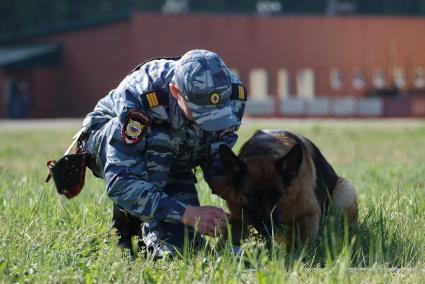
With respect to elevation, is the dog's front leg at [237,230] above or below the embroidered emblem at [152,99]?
below

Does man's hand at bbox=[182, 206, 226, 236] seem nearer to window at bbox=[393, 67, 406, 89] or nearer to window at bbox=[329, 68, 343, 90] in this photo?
window at bbox=[329, 68, 343, 90]

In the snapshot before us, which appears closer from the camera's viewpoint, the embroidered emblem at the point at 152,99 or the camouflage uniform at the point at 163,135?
the camouflage uniform at the point at 163,135

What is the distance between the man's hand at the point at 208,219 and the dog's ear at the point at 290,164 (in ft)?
1.66

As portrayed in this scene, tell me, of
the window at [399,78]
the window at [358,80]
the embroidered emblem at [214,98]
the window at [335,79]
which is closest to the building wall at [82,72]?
the window at [335,79]

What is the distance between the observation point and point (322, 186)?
233 inches

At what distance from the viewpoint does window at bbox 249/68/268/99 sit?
43.4m

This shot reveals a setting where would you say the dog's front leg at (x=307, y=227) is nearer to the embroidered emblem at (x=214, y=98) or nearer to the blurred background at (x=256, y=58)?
the embroidered emblem at (x=214, y=98)

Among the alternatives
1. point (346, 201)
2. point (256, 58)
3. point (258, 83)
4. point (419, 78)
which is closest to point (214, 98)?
point (346, 201)

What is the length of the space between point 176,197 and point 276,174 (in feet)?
2.86

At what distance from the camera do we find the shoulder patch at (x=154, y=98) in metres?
5.22

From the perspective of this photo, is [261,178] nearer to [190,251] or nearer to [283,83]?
[190,251]

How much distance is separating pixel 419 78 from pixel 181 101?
4523 centimetres

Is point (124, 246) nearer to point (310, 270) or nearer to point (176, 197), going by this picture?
point (176, 197)

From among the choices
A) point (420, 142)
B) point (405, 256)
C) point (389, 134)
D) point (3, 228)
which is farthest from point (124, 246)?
point (389, 134)
